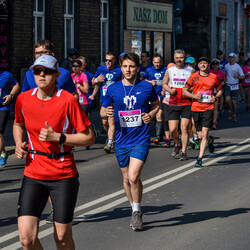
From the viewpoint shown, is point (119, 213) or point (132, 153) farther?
point (119, 213)

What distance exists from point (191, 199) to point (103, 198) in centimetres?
109

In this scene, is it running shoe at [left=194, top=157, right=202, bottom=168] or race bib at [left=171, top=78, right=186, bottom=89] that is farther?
race bib at [left=171, top=78, right=186, bottom=89]

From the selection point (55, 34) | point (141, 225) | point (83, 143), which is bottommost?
point (141, 225)

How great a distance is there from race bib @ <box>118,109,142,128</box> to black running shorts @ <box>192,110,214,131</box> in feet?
14.4

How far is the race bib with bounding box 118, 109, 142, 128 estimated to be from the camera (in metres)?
7.45

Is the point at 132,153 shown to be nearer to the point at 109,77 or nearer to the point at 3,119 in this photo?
the point at 3,119

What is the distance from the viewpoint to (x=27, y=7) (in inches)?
775

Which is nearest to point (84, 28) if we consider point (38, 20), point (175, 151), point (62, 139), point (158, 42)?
point (38, 20)

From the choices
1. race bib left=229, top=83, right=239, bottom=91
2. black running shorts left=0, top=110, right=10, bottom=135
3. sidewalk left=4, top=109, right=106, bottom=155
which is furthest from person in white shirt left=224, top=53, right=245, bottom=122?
black running shorts left=0, top=110, right=10, bottom=135

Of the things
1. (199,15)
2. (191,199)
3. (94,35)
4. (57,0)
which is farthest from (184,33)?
(191,199)

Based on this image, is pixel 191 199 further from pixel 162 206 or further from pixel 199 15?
pixel 199 15

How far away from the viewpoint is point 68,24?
22.5 m

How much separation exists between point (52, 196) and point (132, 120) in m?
2.36

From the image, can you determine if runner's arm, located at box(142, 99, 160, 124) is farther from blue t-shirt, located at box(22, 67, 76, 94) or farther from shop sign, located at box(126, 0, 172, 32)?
shop sign, located at box(126, 0, 172, 32)
